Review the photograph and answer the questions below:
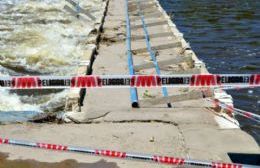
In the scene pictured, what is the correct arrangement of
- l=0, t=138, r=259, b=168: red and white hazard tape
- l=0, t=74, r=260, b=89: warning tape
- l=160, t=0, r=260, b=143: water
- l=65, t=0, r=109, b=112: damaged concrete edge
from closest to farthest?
1. l=0, t=138, r=259, b=168: red and white hazard tape
2. l=0, t=74, r=260, b=89: warning tape
3. l=65, t=0, r=109, b=112: damaged concrete edge
4. l=160, t=0, r=260, b=143: water

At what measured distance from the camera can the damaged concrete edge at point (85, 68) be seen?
9592 mm

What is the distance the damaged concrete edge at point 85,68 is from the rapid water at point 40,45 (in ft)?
0.78

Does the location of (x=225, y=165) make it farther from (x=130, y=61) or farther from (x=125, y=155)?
(x=130, y=61)

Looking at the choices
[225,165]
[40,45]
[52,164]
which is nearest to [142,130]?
[52,164]

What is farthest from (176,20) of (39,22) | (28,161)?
(28,161)

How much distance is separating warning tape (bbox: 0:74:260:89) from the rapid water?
2.91 m

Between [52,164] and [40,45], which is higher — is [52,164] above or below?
below

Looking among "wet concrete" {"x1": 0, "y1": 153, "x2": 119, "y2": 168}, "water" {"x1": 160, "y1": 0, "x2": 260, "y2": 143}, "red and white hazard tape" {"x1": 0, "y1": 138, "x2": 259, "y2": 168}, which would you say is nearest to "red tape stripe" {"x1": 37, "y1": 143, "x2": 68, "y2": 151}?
"red and white hazard tape" {"x1": 0, "y1": 138, "x2": 259, "y2": 168}

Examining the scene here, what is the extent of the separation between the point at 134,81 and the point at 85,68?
4.84 metres

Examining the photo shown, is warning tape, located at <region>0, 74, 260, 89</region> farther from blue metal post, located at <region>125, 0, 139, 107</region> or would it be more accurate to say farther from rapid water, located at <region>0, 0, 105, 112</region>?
rapid water, located at <region>0, 0, 105, 112</region>

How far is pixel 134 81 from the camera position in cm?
748

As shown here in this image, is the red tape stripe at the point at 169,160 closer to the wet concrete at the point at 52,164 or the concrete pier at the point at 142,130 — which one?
the concrete pier at the point at 142,130

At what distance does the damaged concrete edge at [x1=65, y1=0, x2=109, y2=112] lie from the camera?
378 inches

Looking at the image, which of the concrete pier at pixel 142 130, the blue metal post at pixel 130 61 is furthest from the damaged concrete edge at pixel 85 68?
the blue metal post at pixel 130 61
